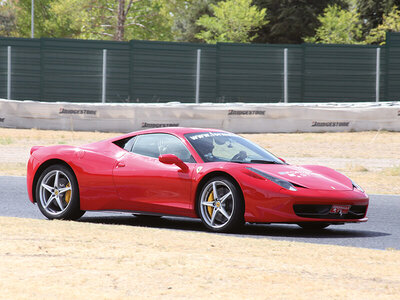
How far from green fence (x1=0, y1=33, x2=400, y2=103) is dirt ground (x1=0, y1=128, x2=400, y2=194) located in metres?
2.88

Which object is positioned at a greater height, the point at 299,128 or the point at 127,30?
the point at 127,30

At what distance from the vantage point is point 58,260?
6.20 m

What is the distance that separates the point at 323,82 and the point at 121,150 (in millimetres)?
18928

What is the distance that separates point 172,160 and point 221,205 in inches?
29.2

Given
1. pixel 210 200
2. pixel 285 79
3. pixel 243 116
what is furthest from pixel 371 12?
pixel 210 200

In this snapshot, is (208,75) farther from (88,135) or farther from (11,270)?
(11,270)

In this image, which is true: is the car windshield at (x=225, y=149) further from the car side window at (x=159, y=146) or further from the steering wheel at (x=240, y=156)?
the car side window at (x=159, y=146)

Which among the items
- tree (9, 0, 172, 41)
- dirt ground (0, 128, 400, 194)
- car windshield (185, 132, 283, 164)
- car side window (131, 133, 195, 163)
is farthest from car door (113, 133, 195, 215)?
tree (9, 0, 172, 41)

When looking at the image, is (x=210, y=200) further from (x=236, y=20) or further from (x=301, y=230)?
(x=236, y=20)

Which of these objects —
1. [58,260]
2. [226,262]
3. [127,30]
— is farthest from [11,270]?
[127,30]

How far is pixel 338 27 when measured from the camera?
52.8 metres

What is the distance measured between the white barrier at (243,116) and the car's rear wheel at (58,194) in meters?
14.5

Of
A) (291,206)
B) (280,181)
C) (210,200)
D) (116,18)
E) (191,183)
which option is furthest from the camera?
(116,18)

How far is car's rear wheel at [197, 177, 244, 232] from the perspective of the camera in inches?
330
